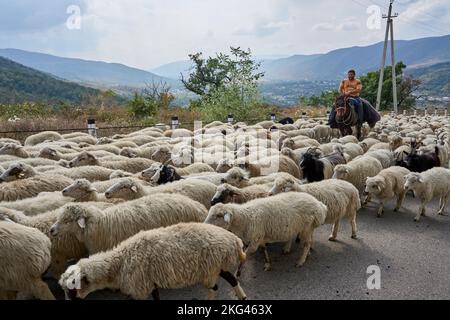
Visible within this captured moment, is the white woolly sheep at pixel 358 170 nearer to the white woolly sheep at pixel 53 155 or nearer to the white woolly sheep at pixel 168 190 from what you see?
the white woolly sheep at pixel 168 190

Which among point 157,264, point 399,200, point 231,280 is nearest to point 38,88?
point 399,200

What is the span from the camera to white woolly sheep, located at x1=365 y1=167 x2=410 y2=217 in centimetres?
663

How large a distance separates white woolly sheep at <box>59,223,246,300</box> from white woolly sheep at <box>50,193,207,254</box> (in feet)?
2.21

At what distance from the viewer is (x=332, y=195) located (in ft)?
18.0

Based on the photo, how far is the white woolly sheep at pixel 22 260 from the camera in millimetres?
3494

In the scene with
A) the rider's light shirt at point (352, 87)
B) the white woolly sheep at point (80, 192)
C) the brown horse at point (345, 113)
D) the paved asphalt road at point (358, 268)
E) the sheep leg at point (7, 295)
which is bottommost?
the paved asphalt road at point (358, 268)

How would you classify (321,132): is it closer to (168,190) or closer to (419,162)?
(419,162)

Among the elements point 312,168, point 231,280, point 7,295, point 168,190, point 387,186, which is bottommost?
point 7,295

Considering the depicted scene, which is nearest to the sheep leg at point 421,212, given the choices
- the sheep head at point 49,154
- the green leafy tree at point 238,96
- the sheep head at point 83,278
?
the sheep head at point 83,278

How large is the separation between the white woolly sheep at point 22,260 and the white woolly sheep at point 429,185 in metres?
6.07

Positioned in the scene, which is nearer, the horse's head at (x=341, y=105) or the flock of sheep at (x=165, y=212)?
the flock of sheep at (x=165, y=212)

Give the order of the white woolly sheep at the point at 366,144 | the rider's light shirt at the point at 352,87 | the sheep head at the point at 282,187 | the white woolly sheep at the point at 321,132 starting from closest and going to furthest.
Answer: the sheep head at the point at 282,187, the white woolly sheep at the point at 366,144, the rider's light shirt at the point at 352,87, the white woolly sheep at the point at 321,132

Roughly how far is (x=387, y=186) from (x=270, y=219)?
128 inches
